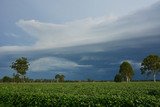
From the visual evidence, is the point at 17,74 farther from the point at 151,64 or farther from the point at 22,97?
the point at 22,97

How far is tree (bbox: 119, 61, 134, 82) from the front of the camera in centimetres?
15988

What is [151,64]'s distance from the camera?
149375 mm

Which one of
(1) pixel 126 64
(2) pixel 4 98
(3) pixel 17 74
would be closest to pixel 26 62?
(3) pixel 17 74

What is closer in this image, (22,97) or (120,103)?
(120,103)

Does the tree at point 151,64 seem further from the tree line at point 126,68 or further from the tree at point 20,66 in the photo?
the tree at point 20,66

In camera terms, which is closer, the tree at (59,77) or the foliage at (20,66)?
the foliage at (20,66)

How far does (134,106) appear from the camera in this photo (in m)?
27.0

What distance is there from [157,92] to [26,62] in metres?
103

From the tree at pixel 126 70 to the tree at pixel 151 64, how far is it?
9.84 m

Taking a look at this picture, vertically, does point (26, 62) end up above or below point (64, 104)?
above

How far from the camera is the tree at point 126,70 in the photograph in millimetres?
159875

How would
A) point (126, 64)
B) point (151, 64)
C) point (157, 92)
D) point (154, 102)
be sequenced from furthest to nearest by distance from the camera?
1. point (126, 64)
2. point (151, 64)
3. point (157, 92)
4. point (154, 102)

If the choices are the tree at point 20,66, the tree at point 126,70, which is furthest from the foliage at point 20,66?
the tree at point 126,70

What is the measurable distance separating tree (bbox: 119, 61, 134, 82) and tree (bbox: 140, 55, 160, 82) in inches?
387
